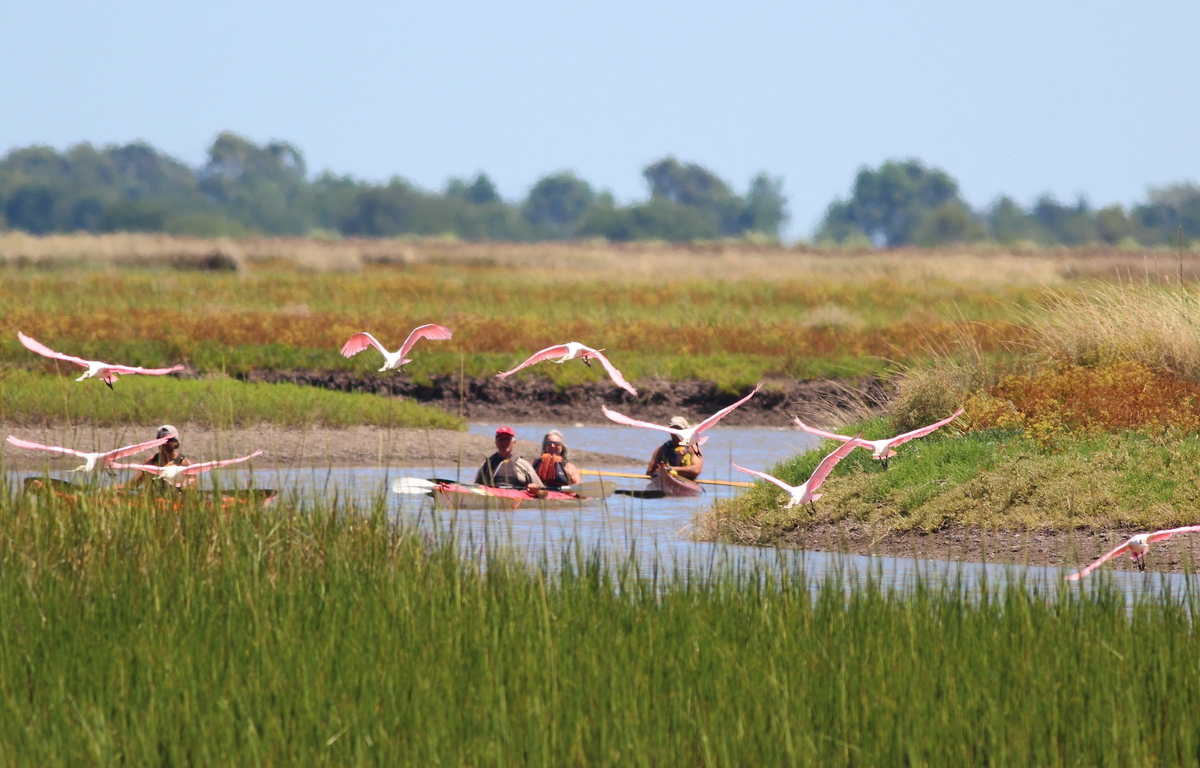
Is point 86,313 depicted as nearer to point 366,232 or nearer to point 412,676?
point 412,676

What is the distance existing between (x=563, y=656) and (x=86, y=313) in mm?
27809

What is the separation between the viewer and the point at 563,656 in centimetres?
760

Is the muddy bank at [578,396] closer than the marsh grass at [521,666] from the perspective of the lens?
No

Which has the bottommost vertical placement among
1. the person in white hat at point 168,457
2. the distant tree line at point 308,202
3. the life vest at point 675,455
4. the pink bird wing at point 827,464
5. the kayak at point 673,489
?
the kayak at point 673,489

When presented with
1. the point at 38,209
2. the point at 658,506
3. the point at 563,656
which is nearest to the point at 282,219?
the point at 38,209

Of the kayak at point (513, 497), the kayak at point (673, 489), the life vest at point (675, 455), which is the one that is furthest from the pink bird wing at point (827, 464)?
the life vest at point (675, 455)

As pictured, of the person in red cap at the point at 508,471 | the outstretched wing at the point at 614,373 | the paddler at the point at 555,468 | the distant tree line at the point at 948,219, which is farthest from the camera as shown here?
the distant tree line at the point at 948,219

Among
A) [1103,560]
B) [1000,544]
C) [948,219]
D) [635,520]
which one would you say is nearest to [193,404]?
[635,520]

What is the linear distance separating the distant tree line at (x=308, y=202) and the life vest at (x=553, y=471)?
8380cm

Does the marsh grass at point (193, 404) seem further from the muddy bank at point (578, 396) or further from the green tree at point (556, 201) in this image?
the green tree at point (556, 201)

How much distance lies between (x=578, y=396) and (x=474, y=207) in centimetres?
11612

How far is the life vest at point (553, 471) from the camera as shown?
17.5 meters

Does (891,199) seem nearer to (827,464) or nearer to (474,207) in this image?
(474,207)

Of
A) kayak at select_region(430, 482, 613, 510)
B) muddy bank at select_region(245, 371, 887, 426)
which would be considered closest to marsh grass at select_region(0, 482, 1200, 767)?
kayak at select_region(430, 482, 613, 510)
